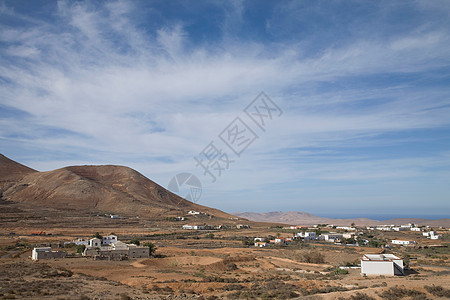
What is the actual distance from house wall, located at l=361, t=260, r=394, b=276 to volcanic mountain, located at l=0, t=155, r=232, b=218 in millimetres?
84362

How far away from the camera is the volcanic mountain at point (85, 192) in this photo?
109 meters

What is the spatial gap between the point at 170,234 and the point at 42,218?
36.7 metres

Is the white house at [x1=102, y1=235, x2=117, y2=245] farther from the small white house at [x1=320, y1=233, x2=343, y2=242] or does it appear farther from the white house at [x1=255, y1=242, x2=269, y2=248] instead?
the small white house at [x1=320, y1=233, x2=343, y2=242]

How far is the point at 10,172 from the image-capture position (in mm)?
134750

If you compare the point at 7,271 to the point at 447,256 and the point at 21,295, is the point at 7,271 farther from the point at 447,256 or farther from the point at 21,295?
the point at 447,256

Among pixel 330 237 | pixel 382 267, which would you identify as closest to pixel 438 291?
pixel 382 267

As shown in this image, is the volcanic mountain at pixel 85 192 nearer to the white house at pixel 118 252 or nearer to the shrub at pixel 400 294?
the white house at pixel 118 252

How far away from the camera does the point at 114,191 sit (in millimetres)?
124688

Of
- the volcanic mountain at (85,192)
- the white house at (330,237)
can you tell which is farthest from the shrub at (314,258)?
the volcanic mountain at (85,192)

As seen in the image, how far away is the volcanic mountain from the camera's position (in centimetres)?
10894

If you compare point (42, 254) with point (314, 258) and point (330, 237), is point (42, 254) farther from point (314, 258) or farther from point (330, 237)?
point (330, 237)

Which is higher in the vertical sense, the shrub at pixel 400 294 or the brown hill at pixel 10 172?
the brown hill at pixel 10 172

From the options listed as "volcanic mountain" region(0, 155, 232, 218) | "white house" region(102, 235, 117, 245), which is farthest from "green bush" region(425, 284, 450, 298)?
"volcanic mountain" region(0, 155, 232, 218)

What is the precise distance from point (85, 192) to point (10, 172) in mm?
39835
